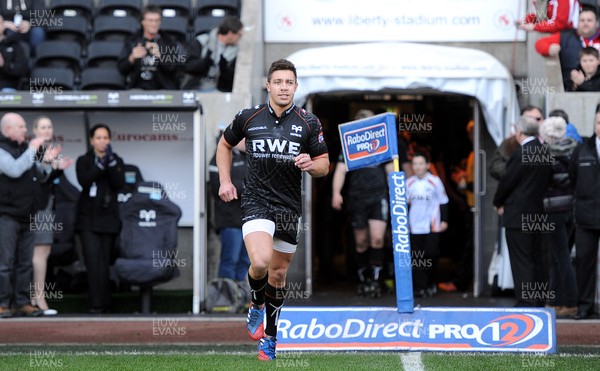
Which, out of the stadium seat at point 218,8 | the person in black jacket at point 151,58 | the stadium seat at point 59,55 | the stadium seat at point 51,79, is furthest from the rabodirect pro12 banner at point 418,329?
the stadium seat at point 218,8

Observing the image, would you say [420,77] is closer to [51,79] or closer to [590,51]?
[590,51]

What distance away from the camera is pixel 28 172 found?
12.4m

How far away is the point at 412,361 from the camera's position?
31.3 ft

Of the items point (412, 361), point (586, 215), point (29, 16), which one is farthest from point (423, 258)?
point (29, 16)

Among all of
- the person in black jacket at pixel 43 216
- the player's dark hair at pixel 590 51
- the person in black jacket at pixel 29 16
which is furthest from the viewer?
the person in black jacket at pixel 29 16

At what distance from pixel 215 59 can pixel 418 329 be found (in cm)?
566

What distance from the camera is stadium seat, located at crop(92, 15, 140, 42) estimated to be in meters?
16.0

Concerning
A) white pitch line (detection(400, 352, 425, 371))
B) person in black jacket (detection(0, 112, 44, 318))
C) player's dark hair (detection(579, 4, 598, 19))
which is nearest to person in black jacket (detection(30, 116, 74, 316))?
person in black jacket (detection(0, 112, 44, 318))

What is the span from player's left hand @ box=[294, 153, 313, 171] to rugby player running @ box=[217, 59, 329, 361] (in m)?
0.17

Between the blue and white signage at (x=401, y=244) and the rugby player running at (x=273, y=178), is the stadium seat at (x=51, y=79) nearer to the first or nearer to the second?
the blue and white signage at (x=401, y=244)

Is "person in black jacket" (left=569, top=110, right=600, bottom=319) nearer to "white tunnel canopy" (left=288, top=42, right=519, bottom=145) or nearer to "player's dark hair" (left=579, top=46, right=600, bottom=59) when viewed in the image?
"player's dark hair" (left=579, top=46, right=600, bottom=59)

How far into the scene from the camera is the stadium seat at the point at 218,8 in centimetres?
1606

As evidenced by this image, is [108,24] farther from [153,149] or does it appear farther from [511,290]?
→ [511,290]

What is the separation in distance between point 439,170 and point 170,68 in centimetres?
528
